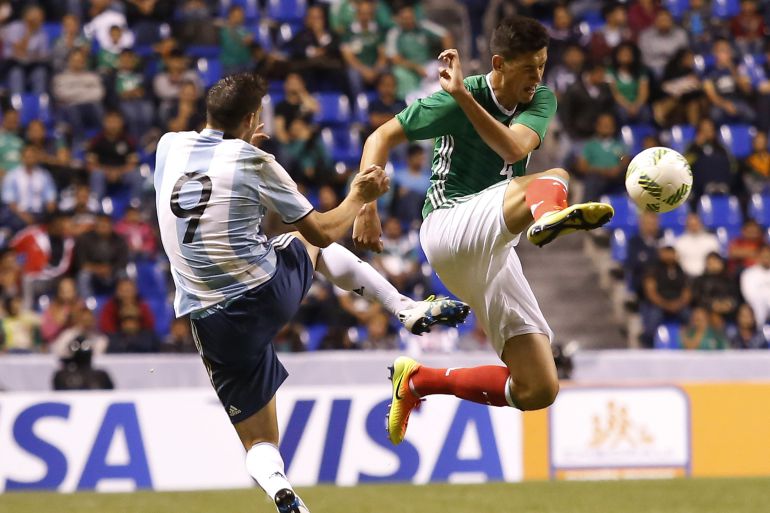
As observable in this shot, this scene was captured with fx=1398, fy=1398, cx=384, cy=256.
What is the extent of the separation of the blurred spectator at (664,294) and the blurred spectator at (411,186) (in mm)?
2468

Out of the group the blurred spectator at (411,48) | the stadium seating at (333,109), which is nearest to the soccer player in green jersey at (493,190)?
the stadium seating at (333,109)

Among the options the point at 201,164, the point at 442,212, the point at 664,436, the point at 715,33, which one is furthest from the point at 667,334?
the point at 201,164

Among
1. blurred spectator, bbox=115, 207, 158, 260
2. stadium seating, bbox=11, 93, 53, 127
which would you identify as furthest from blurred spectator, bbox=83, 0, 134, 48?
blurred spectator, bbox=115, 207, 158, 260

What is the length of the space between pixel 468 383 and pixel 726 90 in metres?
10.1

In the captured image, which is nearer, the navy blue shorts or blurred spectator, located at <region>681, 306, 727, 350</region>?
the navy blue shorts

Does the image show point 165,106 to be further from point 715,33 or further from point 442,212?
point 442,212

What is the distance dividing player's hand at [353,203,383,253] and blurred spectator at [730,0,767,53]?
1185cm

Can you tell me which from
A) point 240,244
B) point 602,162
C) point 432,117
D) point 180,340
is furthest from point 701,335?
point 240,244

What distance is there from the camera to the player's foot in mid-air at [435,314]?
690 centimetres

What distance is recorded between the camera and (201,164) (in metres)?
6.35

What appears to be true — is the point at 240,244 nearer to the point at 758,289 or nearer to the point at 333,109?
the point at 758,289

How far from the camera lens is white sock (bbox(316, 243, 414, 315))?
7.11 metres

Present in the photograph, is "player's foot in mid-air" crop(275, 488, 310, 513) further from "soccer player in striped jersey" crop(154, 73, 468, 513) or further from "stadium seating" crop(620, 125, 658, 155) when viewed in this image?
"stadium seating" crop(620, 125, 658, 155)

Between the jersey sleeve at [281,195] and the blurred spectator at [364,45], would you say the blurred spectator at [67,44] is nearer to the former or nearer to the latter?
the blurred spectator at [364,45]
